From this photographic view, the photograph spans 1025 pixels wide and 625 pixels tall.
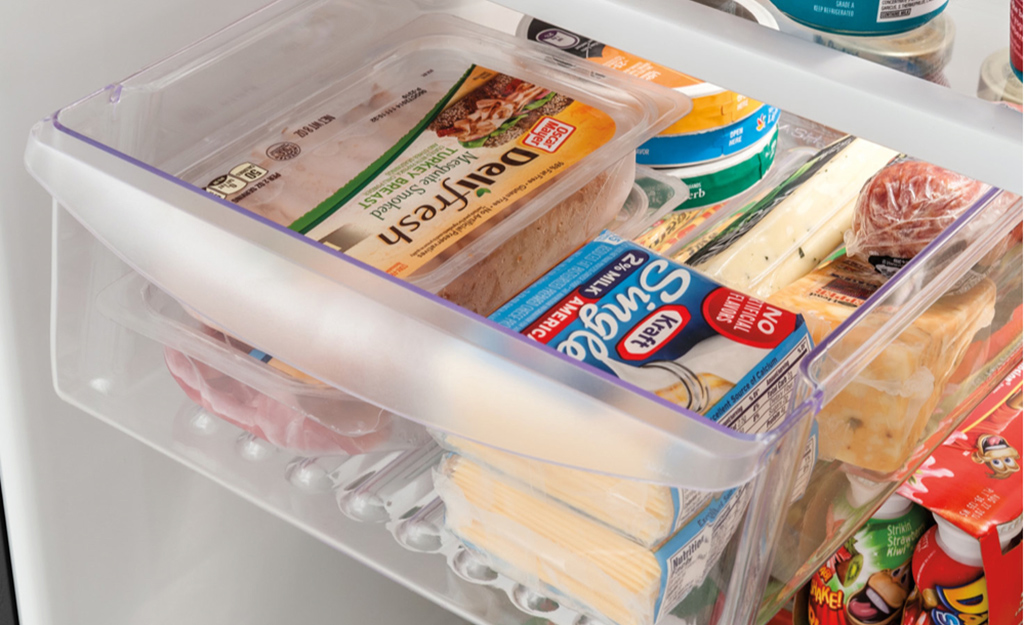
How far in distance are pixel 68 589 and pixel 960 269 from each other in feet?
2.70

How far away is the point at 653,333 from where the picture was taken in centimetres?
57

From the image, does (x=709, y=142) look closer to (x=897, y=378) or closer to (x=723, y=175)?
(x=723, y=175)

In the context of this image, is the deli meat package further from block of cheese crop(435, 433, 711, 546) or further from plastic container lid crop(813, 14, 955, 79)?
plastic container lid crop(813, 14, 955, 79)

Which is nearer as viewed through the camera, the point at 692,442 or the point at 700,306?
the point at 692,442

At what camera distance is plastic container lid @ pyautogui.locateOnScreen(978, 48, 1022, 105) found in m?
0.55

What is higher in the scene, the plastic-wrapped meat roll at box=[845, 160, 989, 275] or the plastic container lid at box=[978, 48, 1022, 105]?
the plastic container lid at box=[978, 48, 1022, 105]

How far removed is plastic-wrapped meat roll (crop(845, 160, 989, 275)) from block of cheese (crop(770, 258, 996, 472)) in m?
0.05

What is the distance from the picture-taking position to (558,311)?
59cm

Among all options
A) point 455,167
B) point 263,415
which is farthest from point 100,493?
point 455,167

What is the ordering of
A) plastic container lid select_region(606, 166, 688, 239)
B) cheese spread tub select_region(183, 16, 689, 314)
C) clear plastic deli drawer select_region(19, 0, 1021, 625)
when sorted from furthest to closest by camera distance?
plastic container lid select_region(606, 166, 688, 239) → cheese spread tub select_region(183, 16, 689, 314) → clear plastic deli drawer select_region(19, 0, 1021, 625)

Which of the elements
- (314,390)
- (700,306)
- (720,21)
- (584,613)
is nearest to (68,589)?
(314,390)

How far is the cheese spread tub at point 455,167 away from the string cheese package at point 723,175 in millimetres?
77

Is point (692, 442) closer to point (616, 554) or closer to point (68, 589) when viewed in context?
point (616, 554)

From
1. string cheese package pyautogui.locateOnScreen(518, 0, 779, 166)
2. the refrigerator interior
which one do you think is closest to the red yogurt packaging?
string cheese package pyautogui.locateOnScreen(518, 0, 779, 166)
